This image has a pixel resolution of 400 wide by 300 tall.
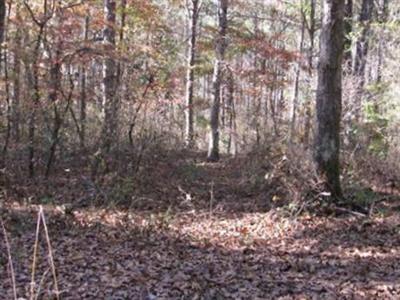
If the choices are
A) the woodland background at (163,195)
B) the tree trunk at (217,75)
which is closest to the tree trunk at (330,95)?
the woodland background at (163,195)

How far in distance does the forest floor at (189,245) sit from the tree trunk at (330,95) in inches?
29.5

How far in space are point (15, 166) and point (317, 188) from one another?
6766 millimetres

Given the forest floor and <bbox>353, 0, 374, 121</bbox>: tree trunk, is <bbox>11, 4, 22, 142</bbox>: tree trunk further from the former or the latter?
<bbox>353, 0, 374, 121</bbox>: tree trunk

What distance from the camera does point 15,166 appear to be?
474 inches

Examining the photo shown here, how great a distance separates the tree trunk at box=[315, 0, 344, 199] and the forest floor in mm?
749

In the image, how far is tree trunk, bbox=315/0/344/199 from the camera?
8445 mm

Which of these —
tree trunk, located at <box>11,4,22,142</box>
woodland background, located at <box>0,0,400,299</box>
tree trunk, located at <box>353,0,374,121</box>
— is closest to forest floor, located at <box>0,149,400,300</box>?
woodland background, located at <box>0,0,400,299</box>

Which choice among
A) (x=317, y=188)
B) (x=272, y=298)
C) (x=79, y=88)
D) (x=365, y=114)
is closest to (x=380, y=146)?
(x=365, y=114)

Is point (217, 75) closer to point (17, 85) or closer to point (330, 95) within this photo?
point (17, 85)

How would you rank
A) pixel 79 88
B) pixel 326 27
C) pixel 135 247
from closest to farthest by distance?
1. pixel 135 247
2. pixel 326 27
3. pixel 79 88

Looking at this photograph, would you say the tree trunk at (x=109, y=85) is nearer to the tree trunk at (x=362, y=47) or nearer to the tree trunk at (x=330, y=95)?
the tree trunk at (x=330, y=95)

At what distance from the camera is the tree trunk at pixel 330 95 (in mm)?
8445

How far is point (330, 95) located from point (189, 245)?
3239 millimetres

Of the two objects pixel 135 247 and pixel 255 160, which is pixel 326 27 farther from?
pixel 255 160
